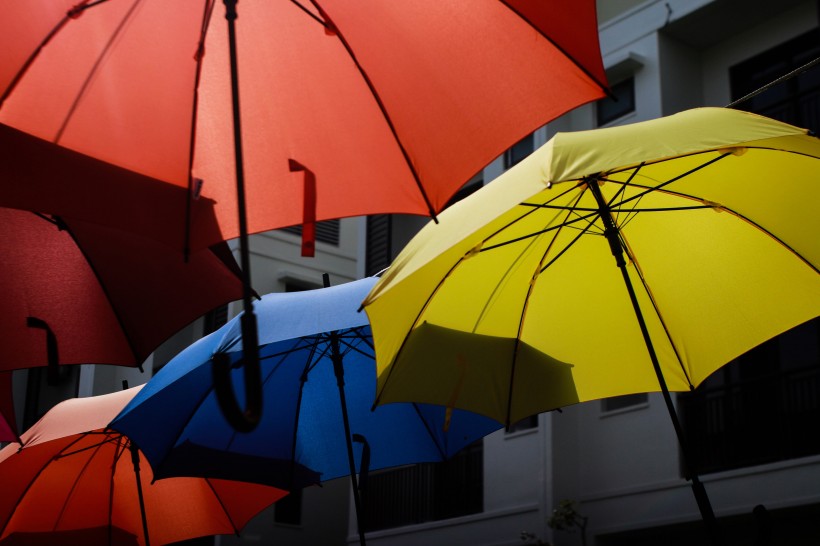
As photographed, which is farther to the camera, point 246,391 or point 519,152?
point 519,152

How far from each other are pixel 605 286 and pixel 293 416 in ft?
8.29

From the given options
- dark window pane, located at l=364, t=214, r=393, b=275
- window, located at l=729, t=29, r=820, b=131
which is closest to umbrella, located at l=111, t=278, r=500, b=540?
window, located at l=729, t=29, r=820, b=131

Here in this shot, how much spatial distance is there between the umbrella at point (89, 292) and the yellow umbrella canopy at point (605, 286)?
105 cm

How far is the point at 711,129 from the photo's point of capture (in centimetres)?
396

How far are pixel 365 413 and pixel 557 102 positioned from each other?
11.7ft

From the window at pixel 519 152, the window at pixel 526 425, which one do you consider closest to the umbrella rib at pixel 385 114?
the window at pixel 526 425

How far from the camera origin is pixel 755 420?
13.0 metres

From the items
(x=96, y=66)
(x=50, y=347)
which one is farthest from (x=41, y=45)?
(x=50, y=347)

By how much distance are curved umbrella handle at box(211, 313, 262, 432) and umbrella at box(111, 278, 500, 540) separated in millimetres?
3068

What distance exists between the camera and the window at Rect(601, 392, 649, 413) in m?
14.0

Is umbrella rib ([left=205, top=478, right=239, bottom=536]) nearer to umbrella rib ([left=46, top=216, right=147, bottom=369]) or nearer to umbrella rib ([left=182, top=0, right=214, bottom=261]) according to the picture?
umbrella rib ([left=46, top=216, right=147, bottom=369])

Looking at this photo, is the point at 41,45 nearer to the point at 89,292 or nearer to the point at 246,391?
the point at 246,391

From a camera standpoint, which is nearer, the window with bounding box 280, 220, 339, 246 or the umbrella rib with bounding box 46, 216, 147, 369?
the umbrella rib with bounding box 46, 216, 147, 369

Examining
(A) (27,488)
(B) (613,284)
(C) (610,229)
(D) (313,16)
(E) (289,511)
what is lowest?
(E) (289,511)
